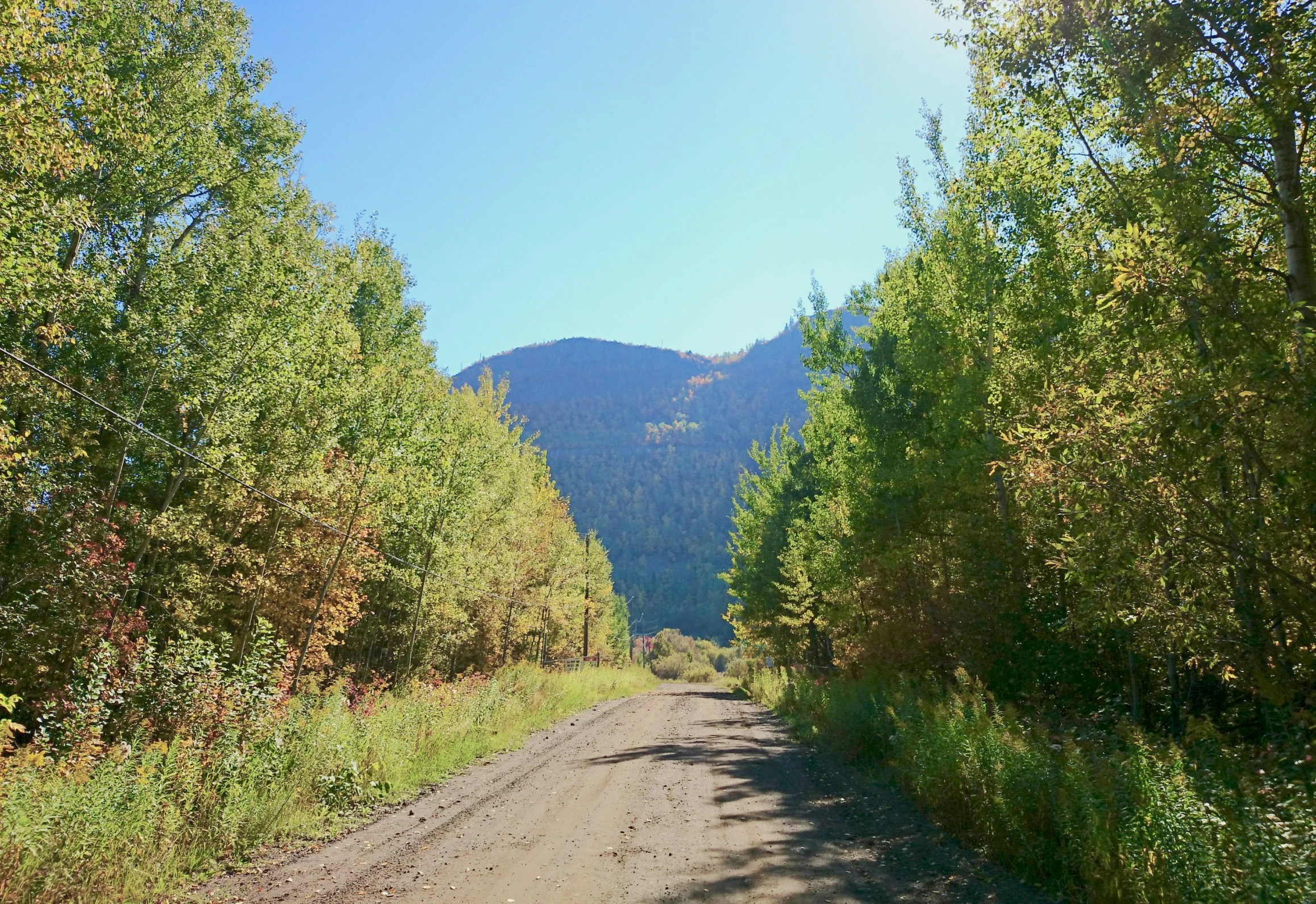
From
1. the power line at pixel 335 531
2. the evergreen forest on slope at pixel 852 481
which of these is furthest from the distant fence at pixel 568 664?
the evergreen forest on slope at pixel 852 481

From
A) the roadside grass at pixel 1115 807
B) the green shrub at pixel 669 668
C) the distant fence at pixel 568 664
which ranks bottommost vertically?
the green shrub at pixel 669 668

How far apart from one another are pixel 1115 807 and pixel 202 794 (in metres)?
9.55

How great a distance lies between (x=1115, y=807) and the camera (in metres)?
5.61

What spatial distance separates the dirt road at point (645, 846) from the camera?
247 inches

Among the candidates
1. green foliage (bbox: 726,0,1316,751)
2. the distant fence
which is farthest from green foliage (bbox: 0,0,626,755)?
the distant fence

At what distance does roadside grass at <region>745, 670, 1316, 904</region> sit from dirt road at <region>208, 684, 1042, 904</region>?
0.43 m

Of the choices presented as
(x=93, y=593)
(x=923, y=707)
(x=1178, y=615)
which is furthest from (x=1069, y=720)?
(x=93, y=593)

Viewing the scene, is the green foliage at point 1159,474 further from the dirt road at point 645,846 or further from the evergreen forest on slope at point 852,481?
the dirt road at point 645,846

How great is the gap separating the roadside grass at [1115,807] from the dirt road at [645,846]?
17.0 inches

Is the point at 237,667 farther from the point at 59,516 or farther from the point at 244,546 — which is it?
the point at 244,546

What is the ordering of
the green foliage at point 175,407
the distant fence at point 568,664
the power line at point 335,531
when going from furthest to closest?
1. the distant fence at point 568,664
2. the power line at point 335,531
3. the green foliage at point 175,407

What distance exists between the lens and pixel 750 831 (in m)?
8.42

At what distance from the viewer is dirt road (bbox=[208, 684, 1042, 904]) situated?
6.27 meters

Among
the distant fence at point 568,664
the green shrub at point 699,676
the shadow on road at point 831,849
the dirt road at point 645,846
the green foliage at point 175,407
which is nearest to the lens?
the shadow on road at point 831,849
